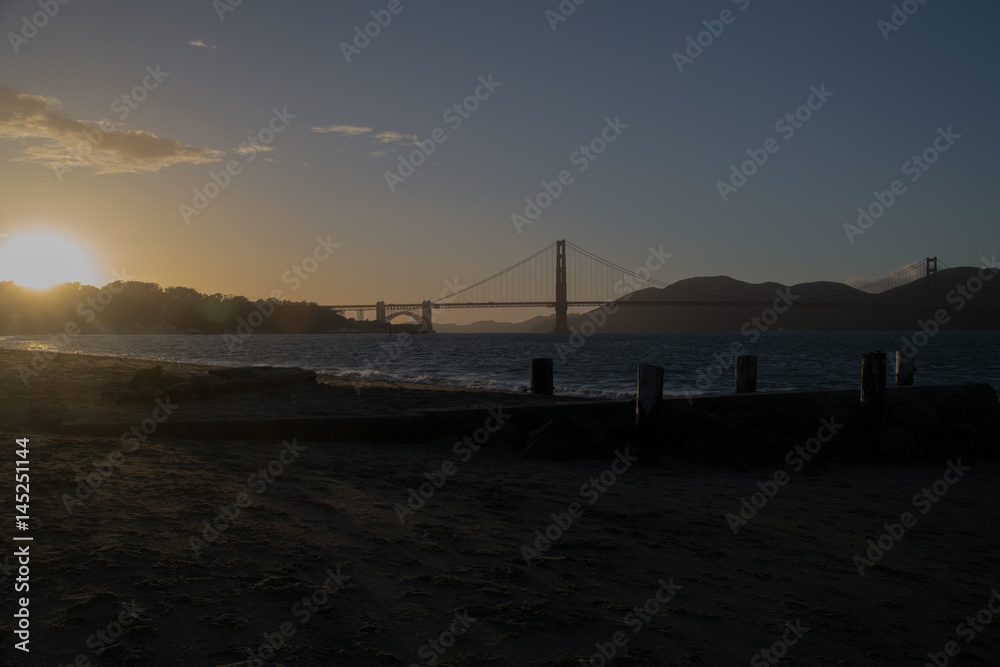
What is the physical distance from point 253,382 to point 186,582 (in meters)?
8.82

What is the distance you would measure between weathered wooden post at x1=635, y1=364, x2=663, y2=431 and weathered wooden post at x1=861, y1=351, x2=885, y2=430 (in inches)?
135

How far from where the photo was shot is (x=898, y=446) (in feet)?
25.1

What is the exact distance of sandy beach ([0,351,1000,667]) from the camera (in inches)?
99.0

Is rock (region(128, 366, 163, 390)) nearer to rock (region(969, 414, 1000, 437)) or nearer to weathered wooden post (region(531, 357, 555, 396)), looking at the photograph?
weathered wooden post (region(531, 357, 555, 396))

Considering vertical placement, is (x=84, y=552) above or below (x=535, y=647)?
above

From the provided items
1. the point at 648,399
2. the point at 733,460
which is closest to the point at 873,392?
the point at 733,460

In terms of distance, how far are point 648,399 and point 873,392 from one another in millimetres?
3675

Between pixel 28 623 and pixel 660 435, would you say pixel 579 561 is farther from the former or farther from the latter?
pixel 660 435

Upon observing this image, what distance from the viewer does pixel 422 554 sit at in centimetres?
342

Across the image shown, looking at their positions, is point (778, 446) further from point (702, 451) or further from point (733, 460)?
point (702, 451)

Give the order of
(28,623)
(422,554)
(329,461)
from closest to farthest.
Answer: (28,623)
(422,554)
(329,461)

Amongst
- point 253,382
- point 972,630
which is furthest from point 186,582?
point 253,382

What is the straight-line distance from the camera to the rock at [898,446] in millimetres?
7629

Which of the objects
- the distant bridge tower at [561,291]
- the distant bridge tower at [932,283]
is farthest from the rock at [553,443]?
the distant bridge tower at [932,283]
